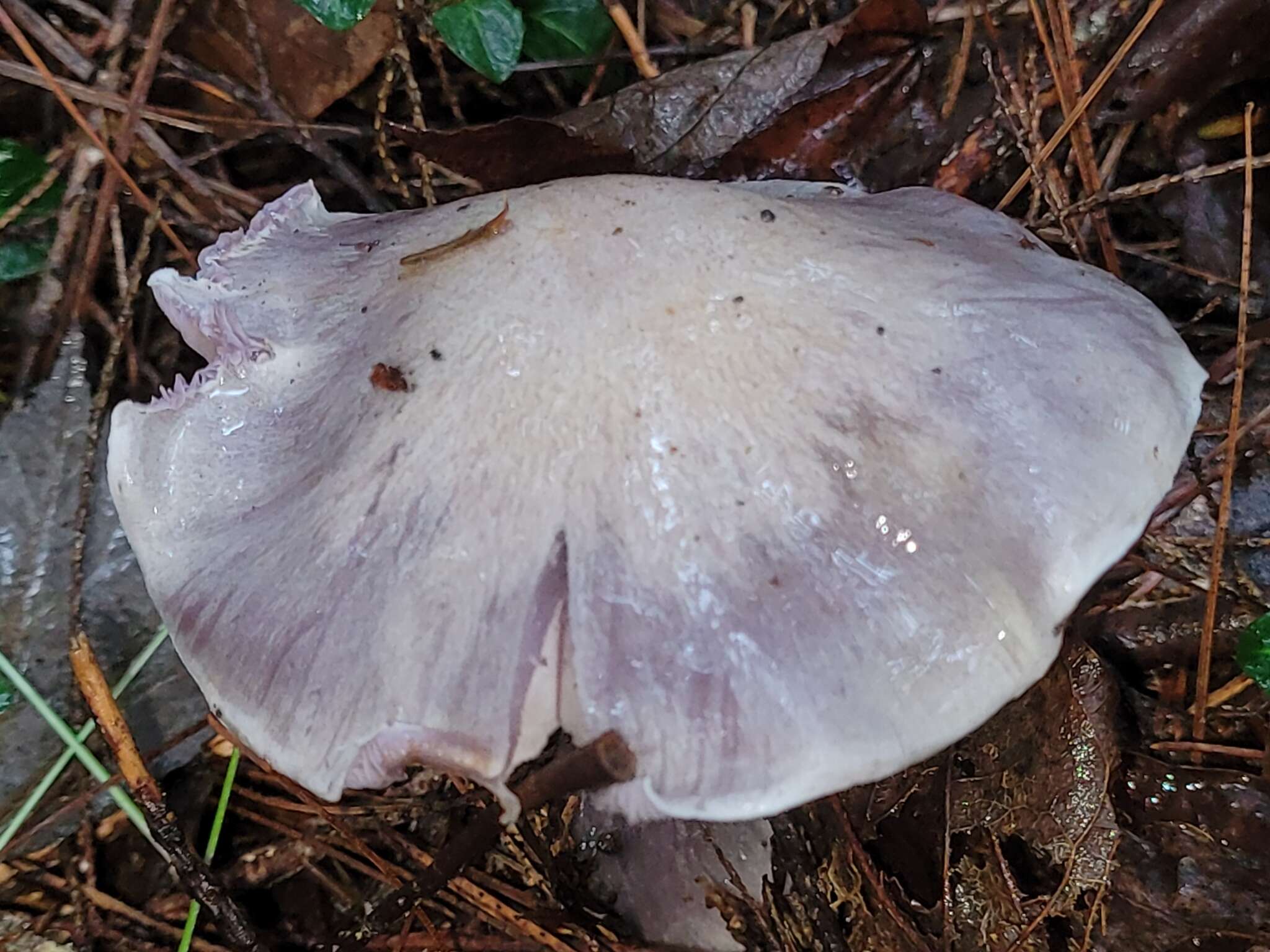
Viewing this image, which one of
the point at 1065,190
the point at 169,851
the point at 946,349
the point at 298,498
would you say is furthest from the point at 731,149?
the point at 169,851

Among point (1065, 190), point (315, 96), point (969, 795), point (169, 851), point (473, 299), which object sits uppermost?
point (315, 96)

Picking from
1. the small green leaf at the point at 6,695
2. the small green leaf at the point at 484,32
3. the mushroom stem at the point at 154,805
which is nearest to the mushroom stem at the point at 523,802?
the mushroom stem at the point at 154,805

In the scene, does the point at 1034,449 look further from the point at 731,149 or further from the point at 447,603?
the point at 731,149

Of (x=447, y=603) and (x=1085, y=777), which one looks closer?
(x=447, y=603)

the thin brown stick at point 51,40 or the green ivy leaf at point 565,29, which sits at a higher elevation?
the thin brown stick at point 51,40

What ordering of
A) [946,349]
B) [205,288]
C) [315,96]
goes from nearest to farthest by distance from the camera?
1. [946,349]
2. [205,288]
3. [315,96]

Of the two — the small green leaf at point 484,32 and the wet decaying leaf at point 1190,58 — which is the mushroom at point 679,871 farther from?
the wet decaying leaf at point 1190,58

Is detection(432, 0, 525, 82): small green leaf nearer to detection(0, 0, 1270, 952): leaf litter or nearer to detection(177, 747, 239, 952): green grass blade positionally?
detection(0, 0, 1270, 952): leaf litter
